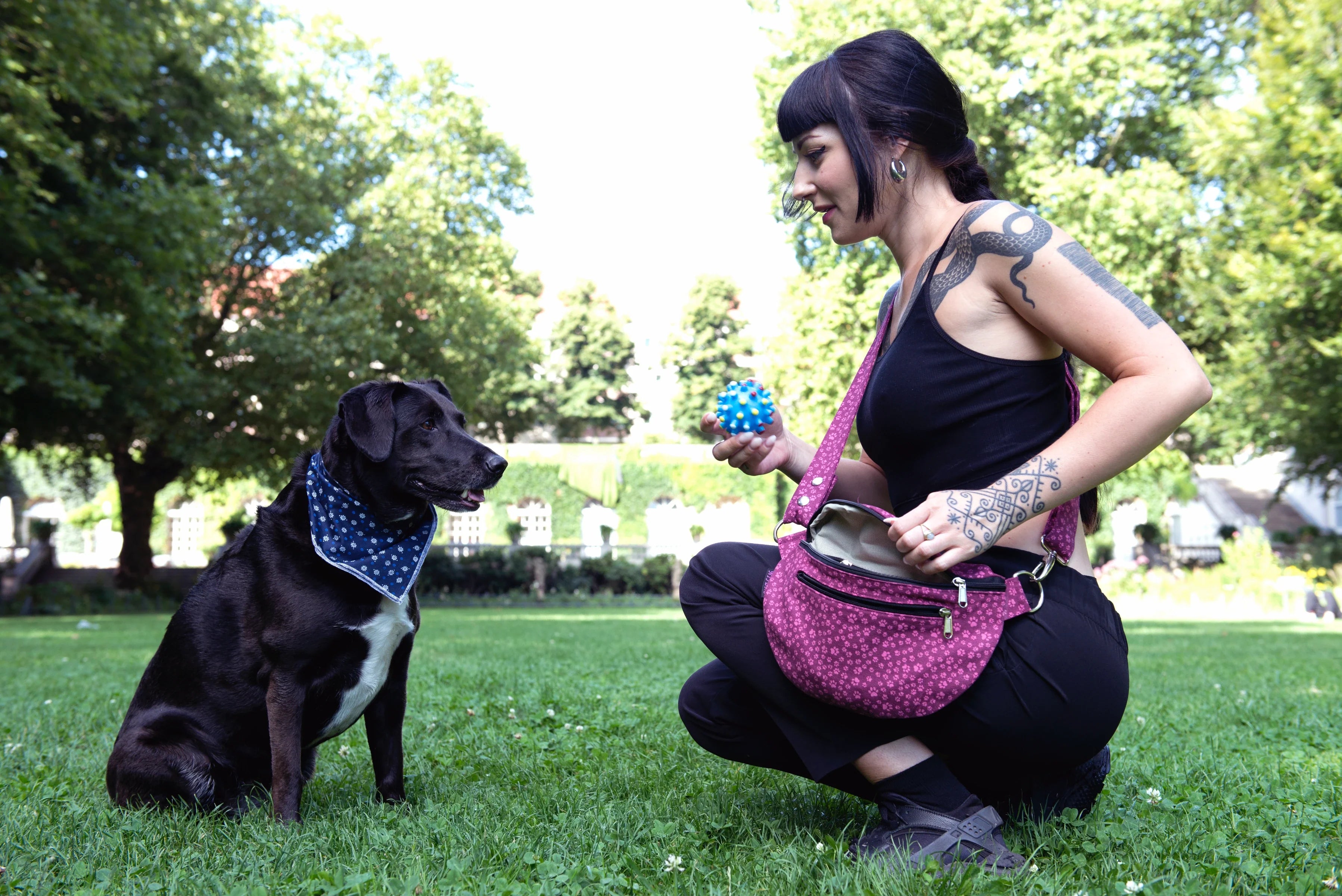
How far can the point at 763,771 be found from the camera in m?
3.61

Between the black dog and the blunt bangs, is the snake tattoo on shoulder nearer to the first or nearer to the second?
the blunt bangs

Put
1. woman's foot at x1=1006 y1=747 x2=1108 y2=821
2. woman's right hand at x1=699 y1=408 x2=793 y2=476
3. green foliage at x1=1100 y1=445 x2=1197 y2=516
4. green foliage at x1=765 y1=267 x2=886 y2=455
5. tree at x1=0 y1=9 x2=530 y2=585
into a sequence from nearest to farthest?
woman's foot at x1=1006 y1=747 x2=1108 y2=821, woman's right hand at x1=699 y1=408 x2=793 y2=476, tree at x1=0 y1=9 x2=530 y2=585, green foliage at x1=765 y1=267 x2=886 y2=455, green foliage at x1=1100 y1=445 x2=1197 y2=516

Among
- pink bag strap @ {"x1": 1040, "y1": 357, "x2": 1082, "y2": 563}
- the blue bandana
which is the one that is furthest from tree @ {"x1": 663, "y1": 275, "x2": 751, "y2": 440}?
pink bag strap @ {"x1": 1040, "y1": 357, "x2": 1082, "y2": 563}

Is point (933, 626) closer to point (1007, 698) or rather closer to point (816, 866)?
point (1007, 698)

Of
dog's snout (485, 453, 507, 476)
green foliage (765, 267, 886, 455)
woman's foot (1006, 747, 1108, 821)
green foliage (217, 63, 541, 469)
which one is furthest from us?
green foliage (765, 267, 886, 455)

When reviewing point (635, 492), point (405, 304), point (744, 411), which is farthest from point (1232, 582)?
point (744, 411)

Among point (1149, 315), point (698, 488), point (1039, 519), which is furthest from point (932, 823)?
point (698, 488)

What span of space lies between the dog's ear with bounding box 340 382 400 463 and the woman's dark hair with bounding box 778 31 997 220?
1623mm

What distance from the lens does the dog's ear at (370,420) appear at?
10.4 feet

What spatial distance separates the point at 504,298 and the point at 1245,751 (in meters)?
26.5

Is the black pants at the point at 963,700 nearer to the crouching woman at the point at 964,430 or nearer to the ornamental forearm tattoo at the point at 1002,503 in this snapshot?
the crouching woman at the point at 964,430

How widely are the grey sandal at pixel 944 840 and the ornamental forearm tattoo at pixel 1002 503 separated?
68 cm

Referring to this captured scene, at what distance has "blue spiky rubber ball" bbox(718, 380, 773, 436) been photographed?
268cm

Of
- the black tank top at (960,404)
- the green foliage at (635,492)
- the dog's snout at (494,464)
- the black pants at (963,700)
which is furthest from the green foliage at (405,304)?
the black tank top at (960,404)
